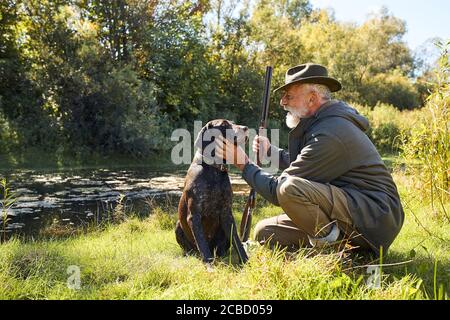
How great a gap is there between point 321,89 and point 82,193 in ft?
23.0

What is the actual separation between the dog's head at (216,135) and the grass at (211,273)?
1038 millimetres

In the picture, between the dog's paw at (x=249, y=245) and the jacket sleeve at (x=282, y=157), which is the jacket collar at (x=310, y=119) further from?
the dog's paw at (x=249, y=245)

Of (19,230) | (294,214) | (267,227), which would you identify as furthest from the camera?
(19,230)

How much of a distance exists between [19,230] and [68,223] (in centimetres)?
75

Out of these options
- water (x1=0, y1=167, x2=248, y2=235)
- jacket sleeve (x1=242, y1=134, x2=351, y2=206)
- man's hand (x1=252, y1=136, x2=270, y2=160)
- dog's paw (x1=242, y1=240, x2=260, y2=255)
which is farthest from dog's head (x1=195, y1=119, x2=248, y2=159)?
water (x1=0, y1=167, x2=248, y2=235)

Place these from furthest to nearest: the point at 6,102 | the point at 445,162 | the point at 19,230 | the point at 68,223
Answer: the point at 6,102, the point at 68,223, the point at 19,230, the point at 445,162

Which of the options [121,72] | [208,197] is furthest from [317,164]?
[121,72]

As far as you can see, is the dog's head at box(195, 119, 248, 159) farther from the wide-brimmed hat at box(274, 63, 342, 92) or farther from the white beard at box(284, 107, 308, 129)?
the wide-brimmed hat at box(274, 63, 342, 92)

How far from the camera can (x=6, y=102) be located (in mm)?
15047

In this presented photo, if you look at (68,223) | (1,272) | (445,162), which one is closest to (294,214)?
(1,272)

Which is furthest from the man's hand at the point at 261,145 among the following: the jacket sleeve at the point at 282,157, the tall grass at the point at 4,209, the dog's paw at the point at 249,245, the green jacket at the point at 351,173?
the tall grass at the point at 4,209

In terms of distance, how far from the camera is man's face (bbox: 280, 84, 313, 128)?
3.76m

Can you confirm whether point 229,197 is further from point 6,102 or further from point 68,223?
point 6,102

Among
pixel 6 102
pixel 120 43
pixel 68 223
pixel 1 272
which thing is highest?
pixel 120 43
